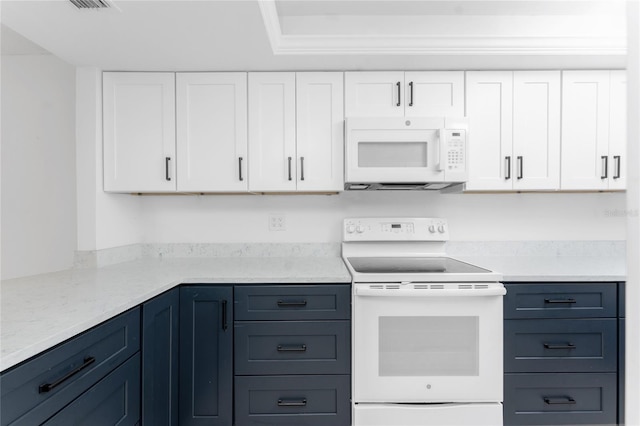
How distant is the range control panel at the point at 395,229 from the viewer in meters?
2.38

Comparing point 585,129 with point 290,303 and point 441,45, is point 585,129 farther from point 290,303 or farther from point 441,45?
point 290,303

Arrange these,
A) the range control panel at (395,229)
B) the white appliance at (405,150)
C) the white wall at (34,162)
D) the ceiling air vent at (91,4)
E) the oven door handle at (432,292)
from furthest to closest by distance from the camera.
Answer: the range control panel at (395,229) → the white wall at (34,162) → the white appliance at (405,150) → the oven door handle at (432,292) → the ceiling air vent at (91,4)

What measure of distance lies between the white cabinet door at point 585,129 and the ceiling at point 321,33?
10cm

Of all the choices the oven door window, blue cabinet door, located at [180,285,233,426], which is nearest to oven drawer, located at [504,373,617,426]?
the oven door window

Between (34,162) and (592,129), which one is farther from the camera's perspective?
(34,162)

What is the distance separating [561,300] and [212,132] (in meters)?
2.11

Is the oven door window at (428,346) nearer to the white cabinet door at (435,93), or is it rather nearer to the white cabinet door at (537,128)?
the white cabinet door at (537,128)

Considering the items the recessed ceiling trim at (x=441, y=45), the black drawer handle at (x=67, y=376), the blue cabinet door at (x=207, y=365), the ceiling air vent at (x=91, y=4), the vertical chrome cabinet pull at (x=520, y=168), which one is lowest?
the blue cabinet door at (x=207, y=365)

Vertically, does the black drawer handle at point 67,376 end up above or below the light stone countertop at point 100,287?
below

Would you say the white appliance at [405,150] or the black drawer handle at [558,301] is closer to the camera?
the black drawer handle at [558,301]

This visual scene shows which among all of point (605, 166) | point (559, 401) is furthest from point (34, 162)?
point (605, 166)

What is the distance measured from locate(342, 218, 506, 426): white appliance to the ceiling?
1232 mm

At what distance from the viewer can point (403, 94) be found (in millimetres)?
2166

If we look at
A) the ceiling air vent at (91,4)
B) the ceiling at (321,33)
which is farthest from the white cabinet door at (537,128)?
the ceiling air vent at (91,4)
